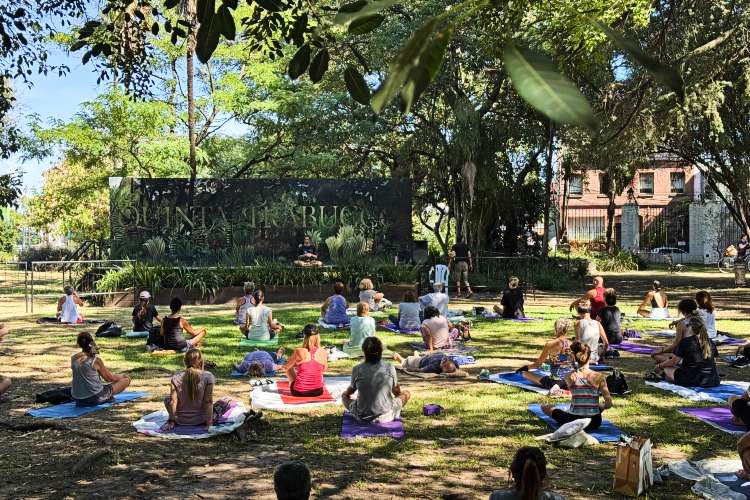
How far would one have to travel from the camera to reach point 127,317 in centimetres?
1805

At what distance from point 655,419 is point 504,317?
9239mm

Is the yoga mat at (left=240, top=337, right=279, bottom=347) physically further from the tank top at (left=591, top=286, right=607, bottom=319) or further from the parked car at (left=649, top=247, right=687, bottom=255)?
the parked car at (left=649, top=247, right=687, bottom=255)

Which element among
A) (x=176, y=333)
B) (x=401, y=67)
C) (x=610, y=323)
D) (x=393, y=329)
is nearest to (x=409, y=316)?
(x=393, y=329)

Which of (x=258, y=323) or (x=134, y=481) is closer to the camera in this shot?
(x=134, y=481)

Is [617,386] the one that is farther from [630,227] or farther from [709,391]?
[630,227]

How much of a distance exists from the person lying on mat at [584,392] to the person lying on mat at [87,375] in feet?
17.9

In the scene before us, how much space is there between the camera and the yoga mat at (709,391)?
30.0 ft

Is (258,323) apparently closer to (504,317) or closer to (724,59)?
(504,317)

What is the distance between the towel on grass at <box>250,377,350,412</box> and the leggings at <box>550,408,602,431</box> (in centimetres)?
279

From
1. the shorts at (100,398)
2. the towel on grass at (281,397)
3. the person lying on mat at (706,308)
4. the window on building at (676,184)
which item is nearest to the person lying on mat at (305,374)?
the towel on grass at (281,397)

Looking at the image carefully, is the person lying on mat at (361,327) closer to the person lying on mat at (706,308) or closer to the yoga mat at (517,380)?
the yoga mat at (517,380)

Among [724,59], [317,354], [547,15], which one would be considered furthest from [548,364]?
[724,59]

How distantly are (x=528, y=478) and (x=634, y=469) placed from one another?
195 centimetres

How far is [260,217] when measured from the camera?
25297mm
